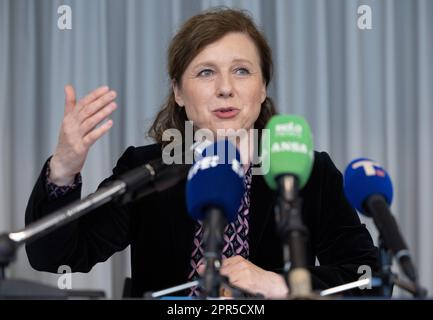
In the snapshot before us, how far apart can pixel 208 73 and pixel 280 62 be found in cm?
113

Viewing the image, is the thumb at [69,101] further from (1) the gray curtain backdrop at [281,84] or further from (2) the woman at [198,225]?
(1) the gray curtain backdrop at [281,84]

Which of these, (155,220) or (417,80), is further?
(417,80)

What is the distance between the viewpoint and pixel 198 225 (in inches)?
71.7

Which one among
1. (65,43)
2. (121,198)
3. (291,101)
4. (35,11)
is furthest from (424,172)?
(121,198)

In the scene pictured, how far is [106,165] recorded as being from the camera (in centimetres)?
293

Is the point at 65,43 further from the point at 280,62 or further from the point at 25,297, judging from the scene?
the point at 25,297

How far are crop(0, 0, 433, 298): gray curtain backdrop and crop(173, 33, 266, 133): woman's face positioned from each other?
1.04m

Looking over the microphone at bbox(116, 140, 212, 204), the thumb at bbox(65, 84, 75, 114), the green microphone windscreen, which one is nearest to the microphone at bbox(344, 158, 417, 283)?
the green microphone windscreen

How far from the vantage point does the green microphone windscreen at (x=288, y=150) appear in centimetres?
97

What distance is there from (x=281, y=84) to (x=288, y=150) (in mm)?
1977

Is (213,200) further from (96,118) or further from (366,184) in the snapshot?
(96,118)

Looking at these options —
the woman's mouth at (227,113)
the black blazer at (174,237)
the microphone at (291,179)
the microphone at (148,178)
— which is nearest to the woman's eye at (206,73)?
the woman's mouth at (227,113)

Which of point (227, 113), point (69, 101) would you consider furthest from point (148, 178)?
point (227, 113)

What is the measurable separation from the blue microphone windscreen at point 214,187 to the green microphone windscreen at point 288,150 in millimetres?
65
